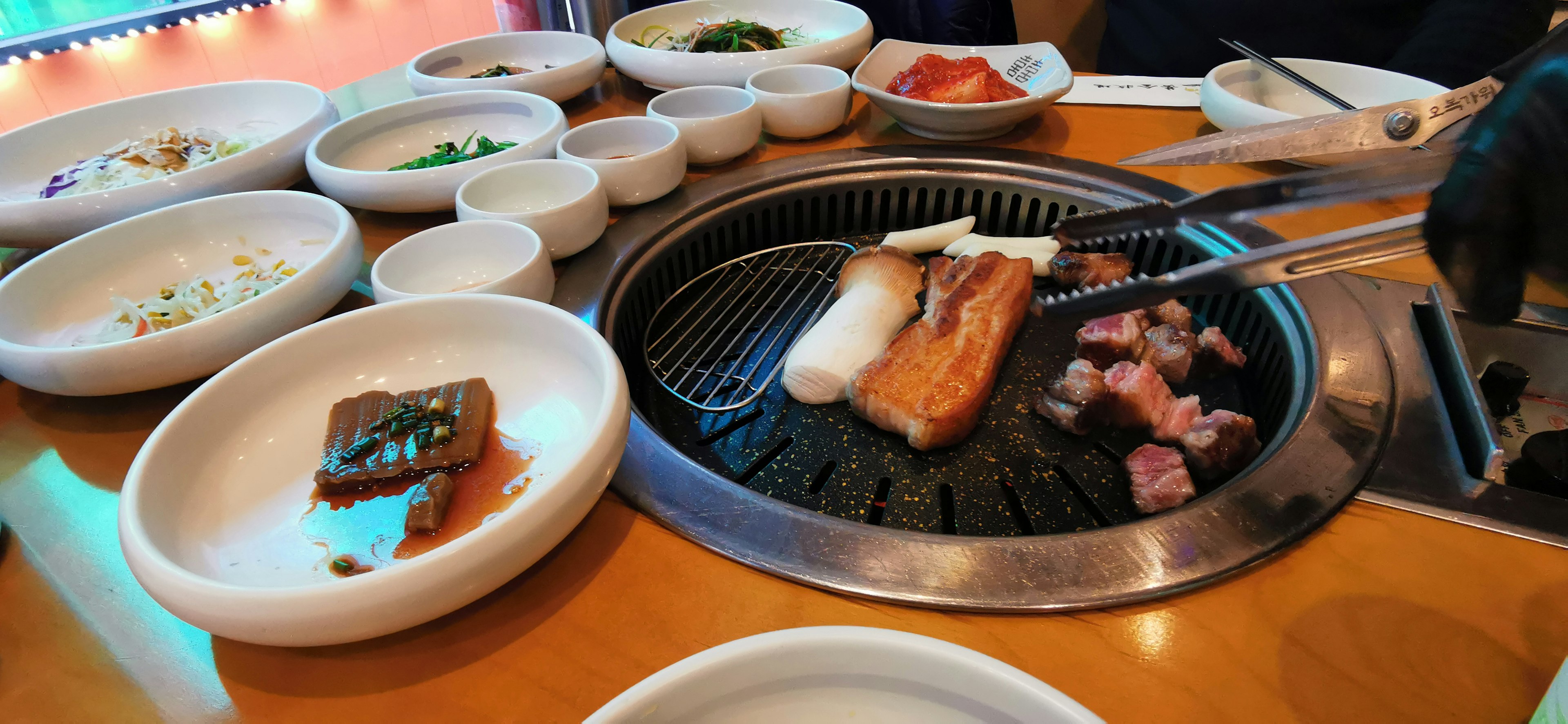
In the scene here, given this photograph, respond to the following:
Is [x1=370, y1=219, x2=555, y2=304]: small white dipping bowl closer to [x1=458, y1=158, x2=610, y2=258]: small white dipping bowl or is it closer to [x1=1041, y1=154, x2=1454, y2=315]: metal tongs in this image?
[x1=458, y1=158, x2=610, y2=258]: small white dipping bowl

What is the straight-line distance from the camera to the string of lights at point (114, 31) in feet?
13.9

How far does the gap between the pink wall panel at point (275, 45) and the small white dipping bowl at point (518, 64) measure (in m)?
3.19

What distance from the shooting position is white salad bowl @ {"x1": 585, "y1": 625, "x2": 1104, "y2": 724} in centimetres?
67

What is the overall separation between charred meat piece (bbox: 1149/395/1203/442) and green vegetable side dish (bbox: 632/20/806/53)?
2.07 metres

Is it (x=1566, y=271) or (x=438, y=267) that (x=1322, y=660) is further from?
(x=438, y=267)

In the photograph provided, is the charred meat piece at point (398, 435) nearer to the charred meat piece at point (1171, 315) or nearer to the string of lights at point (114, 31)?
the charred meat piece at point (1171, 315)

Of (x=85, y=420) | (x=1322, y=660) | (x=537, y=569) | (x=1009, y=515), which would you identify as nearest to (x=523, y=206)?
(x=85, y=420)

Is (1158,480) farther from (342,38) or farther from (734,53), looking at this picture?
(342,38)

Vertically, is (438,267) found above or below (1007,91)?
below

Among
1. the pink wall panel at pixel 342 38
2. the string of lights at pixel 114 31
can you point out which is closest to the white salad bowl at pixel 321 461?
the string of lights at pixel 114 31

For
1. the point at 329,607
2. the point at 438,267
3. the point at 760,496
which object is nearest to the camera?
the point at 329,607

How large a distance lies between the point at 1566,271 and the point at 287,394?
196 cm

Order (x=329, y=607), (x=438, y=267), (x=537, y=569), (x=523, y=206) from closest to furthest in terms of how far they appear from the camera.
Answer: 1. (x=329, y=607)
2. (x=537, y=569)
3. (x=438, y=267)
4. (x=523, y=206)

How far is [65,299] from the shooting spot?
63.7 inches
